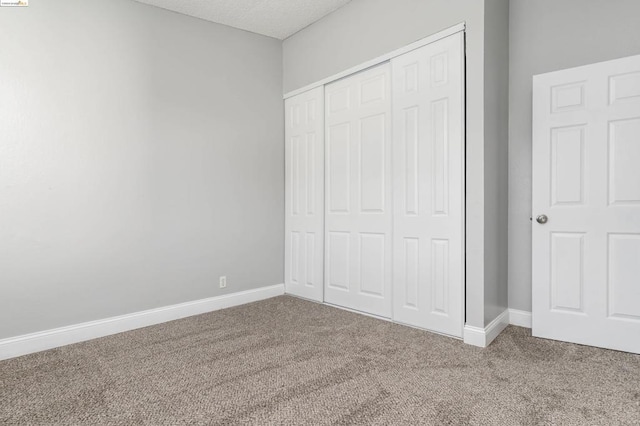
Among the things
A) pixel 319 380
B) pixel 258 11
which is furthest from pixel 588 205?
pixel 258 11

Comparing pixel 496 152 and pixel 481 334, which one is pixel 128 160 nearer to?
pixel 496 152

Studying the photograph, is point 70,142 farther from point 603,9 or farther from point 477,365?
point 603,9

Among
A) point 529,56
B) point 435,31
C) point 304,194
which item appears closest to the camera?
point 435,31

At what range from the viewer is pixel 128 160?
3.23 metres

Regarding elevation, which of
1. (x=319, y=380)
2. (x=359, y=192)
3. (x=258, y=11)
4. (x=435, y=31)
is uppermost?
(x=258, y=11)

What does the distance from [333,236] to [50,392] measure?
2551mm

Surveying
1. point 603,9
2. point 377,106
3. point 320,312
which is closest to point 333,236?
point 320,312

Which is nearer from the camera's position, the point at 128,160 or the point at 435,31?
the point at 435,31

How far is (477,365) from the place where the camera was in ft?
7.64

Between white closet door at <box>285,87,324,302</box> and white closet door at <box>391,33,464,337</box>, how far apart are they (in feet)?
3.28

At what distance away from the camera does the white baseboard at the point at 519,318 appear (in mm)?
3039

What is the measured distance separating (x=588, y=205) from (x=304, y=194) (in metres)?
2.61

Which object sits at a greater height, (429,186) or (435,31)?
(435,31)

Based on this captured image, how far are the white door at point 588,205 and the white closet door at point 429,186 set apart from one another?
0.67 m
